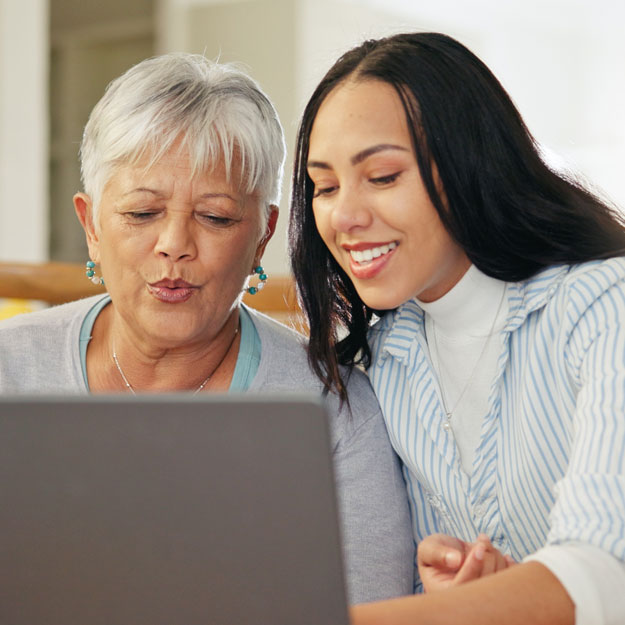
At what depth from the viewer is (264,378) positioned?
60.1 inches

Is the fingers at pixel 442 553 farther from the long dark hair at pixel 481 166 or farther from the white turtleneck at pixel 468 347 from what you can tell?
the long dark hair at pixel 481 166

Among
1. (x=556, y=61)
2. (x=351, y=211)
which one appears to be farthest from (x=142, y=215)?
(x=556, y=61)

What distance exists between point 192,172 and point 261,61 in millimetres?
3868

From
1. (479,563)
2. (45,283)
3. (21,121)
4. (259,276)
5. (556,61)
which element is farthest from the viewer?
(556,61)

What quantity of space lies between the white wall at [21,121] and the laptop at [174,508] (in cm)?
345

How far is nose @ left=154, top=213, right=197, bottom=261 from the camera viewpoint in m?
1.41

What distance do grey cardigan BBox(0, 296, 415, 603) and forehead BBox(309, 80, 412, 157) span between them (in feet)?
1.26

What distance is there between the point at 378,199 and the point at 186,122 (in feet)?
1.15

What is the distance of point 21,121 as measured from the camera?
13.1ft

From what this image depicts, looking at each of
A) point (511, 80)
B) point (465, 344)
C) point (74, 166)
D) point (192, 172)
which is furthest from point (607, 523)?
point (74, 166)

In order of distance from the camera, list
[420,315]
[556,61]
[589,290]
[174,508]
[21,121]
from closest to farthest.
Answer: [174,508], [589,290], [420,315], [21,121], [556,61]

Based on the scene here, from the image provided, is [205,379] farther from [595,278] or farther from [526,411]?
[595,278]

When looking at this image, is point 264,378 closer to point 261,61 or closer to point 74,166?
point 261,61

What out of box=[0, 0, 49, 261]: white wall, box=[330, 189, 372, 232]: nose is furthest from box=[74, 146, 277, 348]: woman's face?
A: box=[0, 0, 49, 261]: white wall
